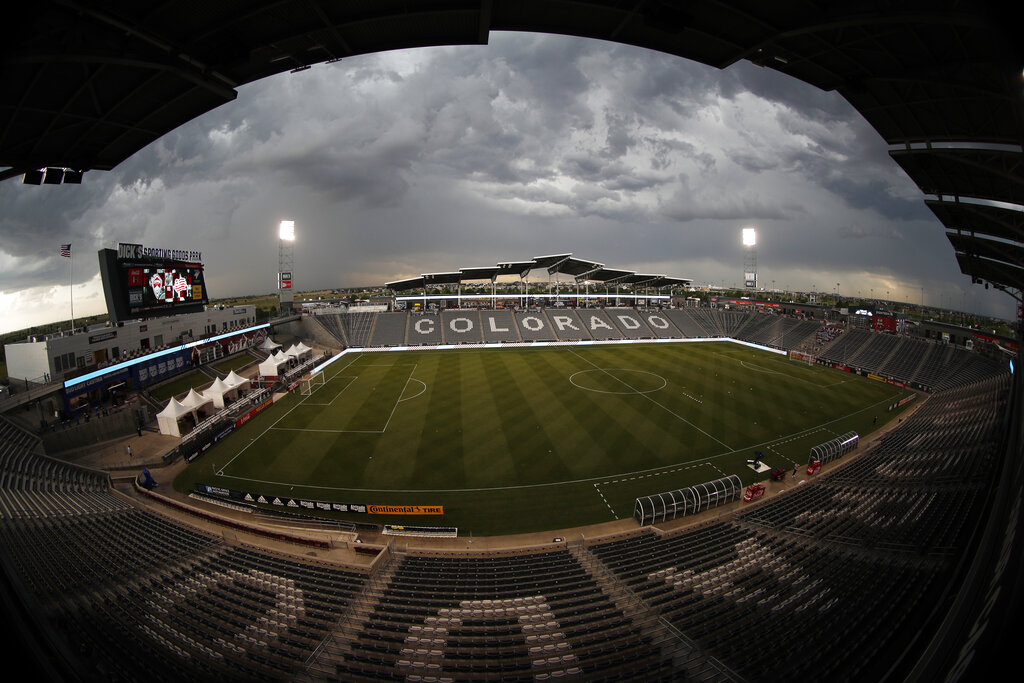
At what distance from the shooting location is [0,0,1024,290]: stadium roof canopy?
595 centimetres

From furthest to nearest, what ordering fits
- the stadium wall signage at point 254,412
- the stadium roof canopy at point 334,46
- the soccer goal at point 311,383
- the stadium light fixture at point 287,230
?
the stadium light fixture at point 287,230 < the soccer goal at point 311,383 < the stadium wall signage at point 254,412 < the stadium roof canopy at point 334,46

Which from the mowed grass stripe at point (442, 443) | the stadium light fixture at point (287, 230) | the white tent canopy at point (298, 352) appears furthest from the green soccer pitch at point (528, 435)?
the stadium light fixture at point (287, 230)

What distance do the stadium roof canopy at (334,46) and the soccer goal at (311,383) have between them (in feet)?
85.6

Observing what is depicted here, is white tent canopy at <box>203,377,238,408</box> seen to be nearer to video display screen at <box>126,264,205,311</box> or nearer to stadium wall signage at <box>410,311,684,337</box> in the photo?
video display screen at <box>126,264,205,311</box>

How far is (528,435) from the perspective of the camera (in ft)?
78.0

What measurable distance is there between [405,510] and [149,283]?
28.3 meters

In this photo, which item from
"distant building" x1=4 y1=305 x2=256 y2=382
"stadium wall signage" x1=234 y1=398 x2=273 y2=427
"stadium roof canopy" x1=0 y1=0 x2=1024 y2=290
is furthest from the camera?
"stadium wall signage" x1=234 y1=398 x2=273 y2=427

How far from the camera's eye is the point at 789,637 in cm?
797

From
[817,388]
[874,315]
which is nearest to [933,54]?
[817,388]

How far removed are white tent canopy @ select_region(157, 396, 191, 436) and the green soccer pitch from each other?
3745mm

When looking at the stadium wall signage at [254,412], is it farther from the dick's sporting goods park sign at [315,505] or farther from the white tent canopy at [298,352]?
the white tent canopy at [298,352]

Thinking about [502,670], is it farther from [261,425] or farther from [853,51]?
[261,425]

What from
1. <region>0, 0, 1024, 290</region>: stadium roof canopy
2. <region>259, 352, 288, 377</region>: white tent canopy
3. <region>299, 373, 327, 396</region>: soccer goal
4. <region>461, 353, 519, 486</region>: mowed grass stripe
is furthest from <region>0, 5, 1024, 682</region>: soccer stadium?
<region>259, 352, 288, 377</region>: white tent canopy

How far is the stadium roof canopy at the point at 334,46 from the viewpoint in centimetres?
595
